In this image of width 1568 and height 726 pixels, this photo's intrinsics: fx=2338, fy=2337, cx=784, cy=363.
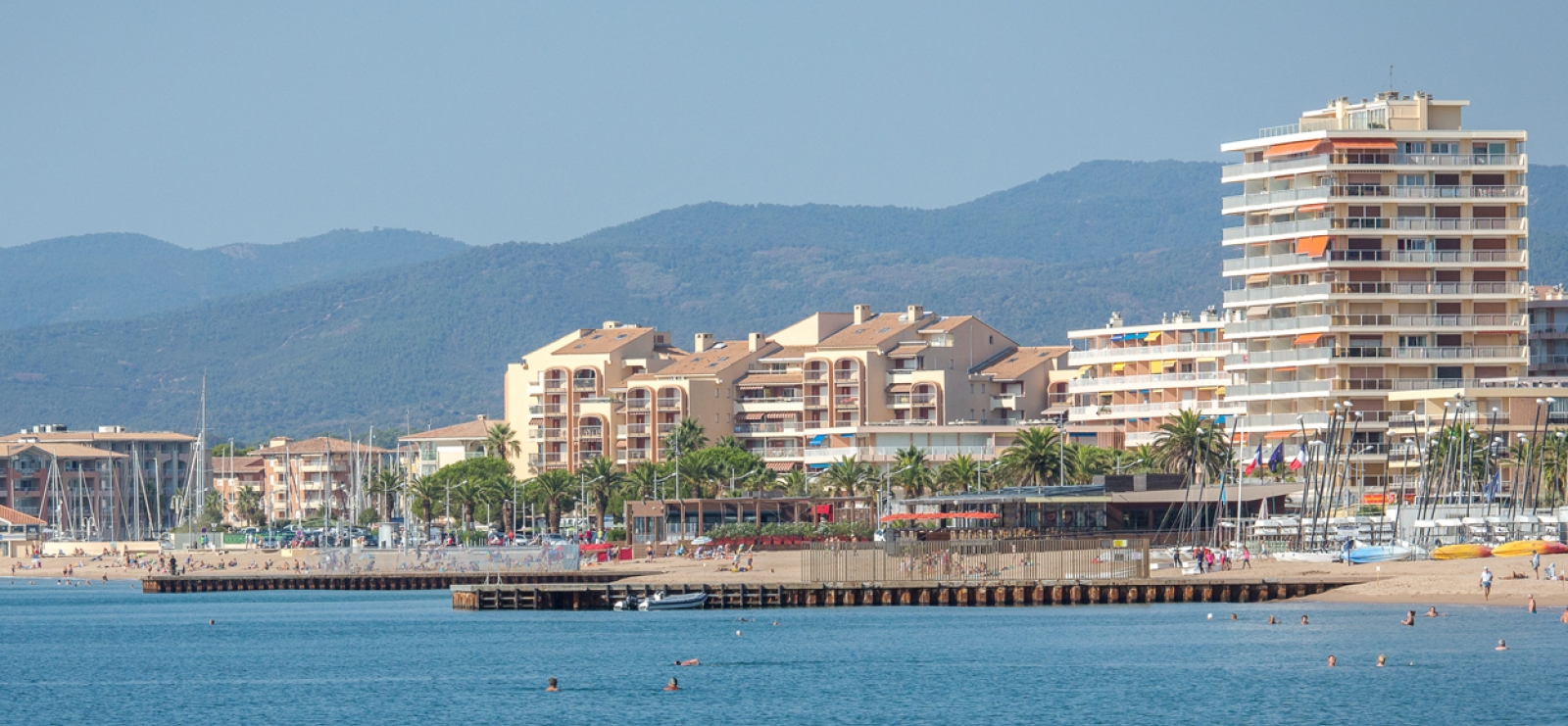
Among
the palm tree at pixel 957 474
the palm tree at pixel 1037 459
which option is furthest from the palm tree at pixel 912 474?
the palm tree at pixel 1037 459

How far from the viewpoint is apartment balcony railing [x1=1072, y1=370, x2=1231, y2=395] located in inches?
6865

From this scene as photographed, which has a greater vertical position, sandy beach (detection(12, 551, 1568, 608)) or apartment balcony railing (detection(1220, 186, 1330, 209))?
apartment balcony railing (detection(1220, 186, 1330, 209))

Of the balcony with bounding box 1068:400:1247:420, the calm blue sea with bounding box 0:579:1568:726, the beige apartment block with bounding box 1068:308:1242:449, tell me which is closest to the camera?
the calm blue sea with bounding box 0:579:1568:726

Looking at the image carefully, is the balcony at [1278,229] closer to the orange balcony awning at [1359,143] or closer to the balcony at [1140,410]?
the orange balcony awning at [1359,143]

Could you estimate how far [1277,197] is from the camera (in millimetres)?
149250

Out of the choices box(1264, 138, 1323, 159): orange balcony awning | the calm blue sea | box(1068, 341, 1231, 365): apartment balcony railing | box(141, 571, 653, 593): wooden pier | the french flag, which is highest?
box(1264, 138, 1323, 159): orange balcony awning

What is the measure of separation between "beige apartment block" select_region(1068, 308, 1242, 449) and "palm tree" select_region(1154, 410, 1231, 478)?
19295mm

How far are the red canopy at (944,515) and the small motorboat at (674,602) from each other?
1216 inches

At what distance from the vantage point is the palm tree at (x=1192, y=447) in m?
145

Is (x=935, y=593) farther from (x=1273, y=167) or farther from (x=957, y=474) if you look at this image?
(x=957, y=474)

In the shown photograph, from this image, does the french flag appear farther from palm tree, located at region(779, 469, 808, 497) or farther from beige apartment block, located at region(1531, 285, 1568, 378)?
palm tree, located at region(779, 469, 808, 497)

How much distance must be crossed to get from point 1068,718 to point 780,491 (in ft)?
386

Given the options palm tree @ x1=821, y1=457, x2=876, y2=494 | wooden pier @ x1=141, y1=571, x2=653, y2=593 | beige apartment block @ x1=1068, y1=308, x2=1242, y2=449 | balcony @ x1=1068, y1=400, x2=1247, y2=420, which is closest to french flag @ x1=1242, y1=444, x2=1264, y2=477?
balcony @ x1=1068, y1=400, x2=1247, y2=420

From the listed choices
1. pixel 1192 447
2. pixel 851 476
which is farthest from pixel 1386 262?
pixel 851 476
